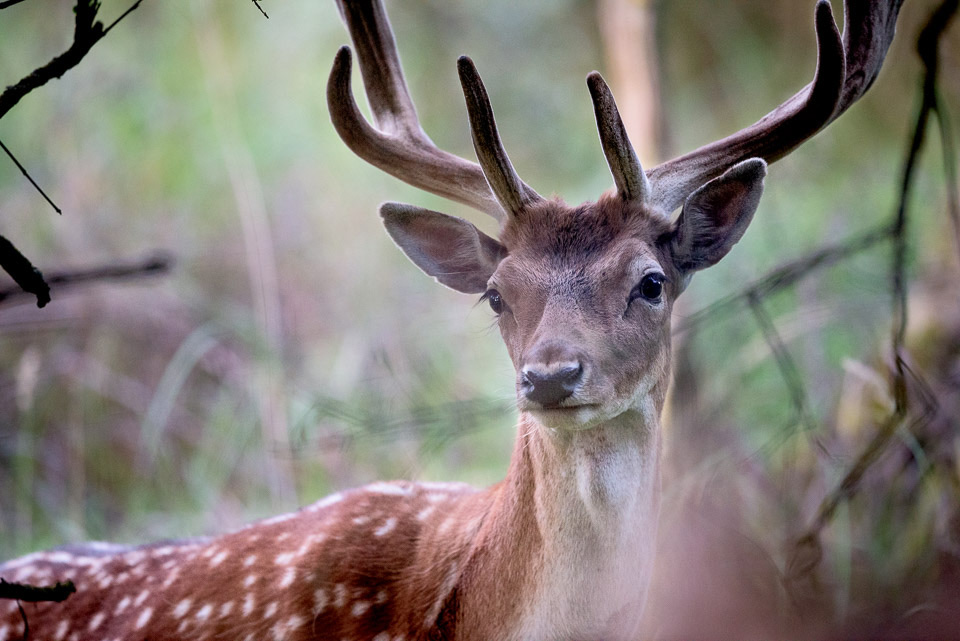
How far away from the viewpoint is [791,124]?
117 inches

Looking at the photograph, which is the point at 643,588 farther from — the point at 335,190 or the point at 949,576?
the point at 335,190

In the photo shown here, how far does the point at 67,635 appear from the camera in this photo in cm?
333

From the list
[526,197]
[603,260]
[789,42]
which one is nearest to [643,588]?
[603,260]

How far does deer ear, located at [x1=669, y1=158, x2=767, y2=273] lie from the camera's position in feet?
9.21

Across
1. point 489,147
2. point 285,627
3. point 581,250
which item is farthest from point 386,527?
point 489,147

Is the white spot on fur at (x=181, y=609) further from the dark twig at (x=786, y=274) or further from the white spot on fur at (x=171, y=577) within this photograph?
the dark twig at (x=786, y=274)

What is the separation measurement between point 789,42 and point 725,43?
552mm

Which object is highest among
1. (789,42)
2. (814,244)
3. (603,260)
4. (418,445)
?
(789,42)

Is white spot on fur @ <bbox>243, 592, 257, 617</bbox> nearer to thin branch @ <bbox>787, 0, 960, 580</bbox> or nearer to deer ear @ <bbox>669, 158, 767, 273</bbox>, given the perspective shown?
deer ear @ <bbox>669, 158, 767, 273</bbox>

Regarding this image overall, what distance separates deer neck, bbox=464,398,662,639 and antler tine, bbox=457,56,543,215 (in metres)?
0.72

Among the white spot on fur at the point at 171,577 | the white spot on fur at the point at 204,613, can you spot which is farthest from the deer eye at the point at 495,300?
the white spot on fur at the point at 171,577

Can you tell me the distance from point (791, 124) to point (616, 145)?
0.64m

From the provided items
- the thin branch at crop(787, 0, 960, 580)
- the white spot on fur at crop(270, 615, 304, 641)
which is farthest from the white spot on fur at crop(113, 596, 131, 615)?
the thin branch at crop(787, 0, 960, 580)

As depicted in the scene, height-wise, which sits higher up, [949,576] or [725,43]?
[725,43]
